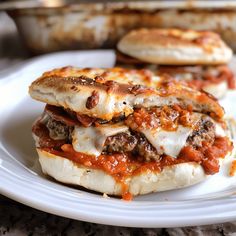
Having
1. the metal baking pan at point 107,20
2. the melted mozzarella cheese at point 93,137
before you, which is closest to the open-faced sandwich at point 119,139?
the melted mozzarella cheese at point 93,137

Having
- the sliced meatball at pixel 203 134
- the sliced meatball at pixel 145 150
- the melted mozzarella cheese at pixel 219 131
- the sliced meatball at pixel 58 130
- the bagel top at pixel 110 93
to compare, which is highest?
the bagel top at pixel 110 93

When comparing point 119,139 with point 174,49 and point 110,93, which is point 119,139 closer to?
point 110,93

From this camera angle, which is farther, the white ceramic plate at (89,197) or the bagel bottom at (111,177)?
the bagel bottom at (111,177)

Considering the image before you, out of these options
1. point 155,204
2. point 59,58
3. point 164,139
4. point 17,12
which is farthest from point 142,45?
point 155,204

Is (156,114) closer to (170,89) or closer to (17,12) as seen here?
(170,89)

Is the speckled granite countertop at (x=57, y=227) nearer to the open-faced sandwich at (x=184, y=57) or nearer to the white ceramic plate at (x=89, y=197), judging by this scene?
the white ceramic plate at (x=89, y=197)

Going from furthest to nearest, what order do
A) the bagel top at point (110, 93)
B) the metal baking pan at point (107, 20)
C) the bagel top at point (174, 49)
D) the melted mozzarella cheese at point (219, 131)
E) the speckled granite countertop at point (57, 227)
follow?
the metal baking pan at point (107, 20)
the bagel top at point (174, 49)
the melted mozzarella cheese at point (219, 131)
the bagel top at point (110, 93)
the speckled granite countertop at point (57, 227)

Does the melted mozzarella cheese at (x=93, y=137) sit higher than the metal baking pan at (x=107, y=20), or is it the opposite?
the melted mozzarella cheese at (x=93, y=137)

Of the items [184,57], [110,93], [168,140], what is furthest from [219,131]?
[184,57]
